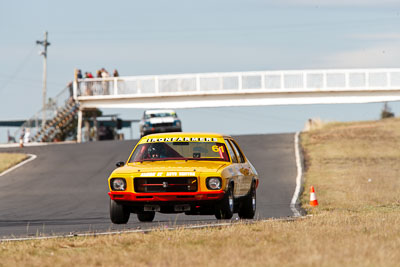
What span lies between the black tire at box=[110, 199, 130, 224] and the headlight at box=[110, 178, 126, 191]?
0.33 meters

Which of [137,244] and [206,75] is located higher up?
[206,75]

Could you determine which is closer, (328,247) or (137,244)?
(328,247)

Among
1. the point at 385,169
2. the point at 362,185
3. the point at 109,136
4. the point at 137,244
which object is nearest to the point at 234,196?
the point at 137,244

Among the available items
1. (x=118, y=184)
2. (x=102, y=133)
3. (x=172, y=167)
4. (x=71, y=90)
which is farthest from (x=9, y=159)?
(x=172, y=167)

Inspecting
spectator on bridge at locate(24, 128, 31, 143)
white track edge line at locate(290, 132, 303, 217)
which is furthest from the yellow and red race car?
spectator on bridge at locate(24, 128, 31, 143)

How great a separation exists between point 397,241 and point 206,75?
143 ft

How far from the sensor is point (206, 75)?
177 ft

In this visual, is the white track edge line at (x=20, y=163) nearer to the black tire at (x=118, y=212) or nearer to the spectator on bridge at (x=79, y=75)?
the spectator on bridge at (x=79, y=75)

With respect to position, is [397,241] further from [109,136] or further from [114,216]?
[109,136]

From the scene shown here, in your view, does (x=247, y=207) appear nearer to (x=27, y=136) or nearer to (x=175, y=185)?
(x=175, y=185)

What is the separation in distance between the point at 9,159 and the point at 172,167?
27.2 metres

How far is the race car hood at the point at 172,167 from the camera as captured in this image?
46.6 ft

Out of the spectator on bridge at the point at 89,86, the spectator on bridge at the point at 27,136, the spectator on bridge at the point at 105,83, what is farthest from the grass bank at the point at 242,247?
the spectator on bridge at the point at 27,136

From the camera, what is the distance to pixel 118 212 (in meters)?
14.6
